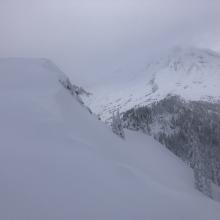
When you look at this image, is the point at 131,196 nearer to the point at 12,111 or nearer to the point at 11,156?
the point at 11,156

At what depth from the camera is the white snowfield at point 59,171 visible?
2386cm

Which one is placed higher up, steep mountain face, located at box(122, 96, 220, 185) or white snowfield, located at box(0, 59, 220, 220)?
white snowfield, located at box(0, 59, 220, 220)

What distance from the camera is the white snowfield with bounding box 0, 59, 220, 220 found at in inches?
939

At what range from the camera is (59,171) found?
27.9m

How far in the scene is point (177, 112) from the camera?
4771 inches

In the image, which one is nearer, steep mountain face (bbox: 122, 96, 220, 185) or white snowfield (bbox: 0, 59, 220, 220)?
white snowfield (bbox: 0, 59, 220, 220)

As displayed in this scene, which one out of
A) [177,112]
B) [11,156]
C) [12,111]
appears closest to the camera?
[11,156]

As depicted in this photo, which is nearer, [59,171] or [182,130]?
[59,171]

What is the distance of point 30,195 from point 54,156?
6265 mm

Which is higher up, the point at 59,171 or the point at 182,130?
the point at 59,171

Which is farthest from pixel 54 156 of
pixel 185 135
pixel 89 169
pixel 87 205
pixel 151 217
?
pixel 185 135

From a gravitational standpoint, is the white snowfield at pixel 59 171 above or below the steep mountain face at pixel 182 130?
above

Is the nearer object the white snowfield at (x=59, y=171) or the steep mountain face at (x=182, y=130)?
the white snowfield at (x=59, y=171)

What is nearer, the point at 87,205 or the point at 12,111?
the point at 87,205
